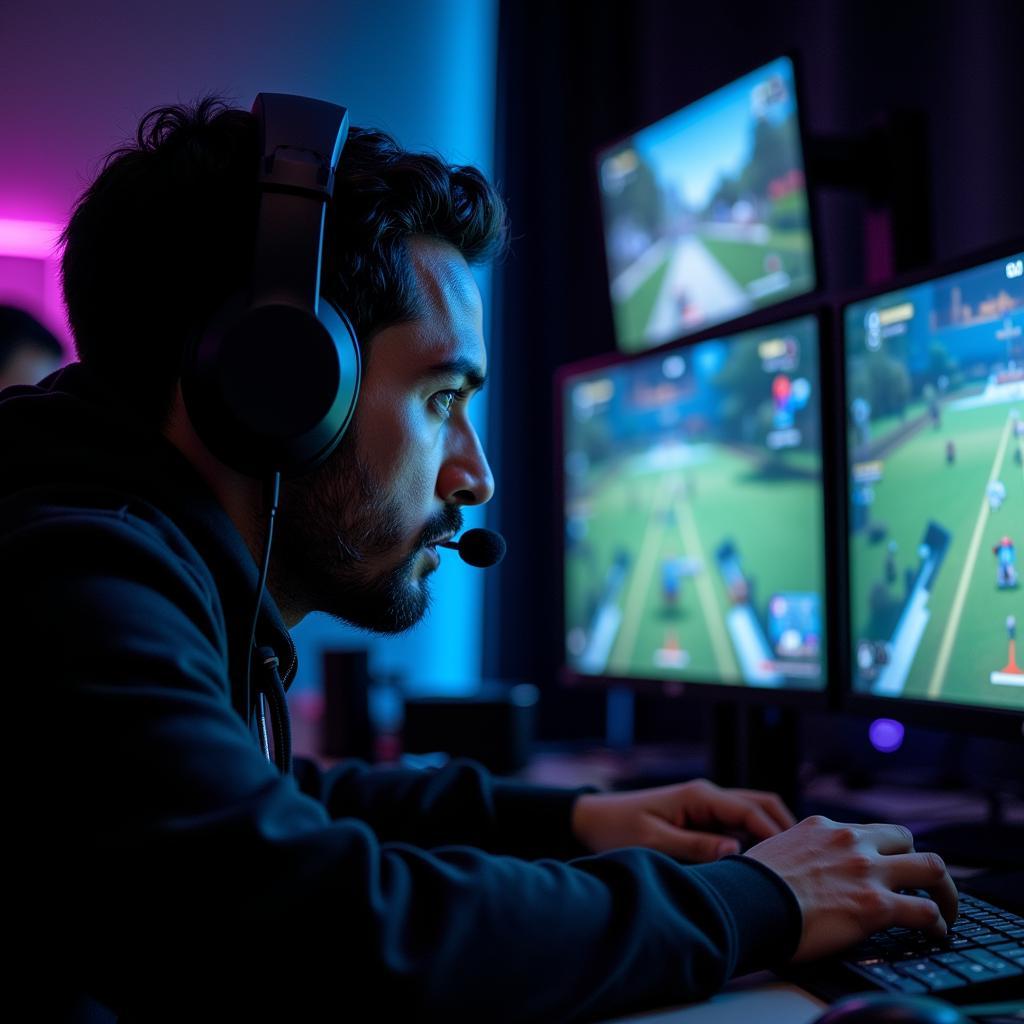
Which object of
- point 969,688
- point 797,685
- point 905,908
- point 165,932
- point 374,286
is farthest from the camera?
point 797,685

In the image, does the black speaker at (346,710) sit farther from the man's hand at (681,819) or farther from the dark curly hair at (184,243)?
the dark curly hair at (184,243)

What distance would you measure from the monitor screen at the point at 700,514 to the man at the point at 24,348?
2.62 ft

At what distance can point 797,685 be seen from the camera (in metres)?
1.22

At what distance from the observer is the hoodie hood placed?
679 millimetres

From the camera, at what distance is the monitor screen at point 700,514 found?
1233mm

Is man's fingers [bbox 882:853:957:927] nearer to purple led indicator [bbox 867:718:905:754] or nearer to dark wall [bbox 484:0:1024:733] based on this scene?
purple led indicator [bbox 867:718:905:754]

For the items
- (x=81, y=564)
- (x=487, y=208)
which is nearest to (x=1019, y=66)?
(x=487, y=208)

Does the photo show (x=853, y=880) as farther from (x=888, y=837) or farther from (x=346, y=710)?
(x=346, y=710)

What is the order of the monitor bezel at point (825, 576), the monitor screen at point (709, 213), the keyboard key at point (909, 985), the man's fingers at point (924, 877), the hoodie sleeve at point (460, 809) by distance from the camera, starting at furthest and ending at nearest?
1. the monitor screen at point (709, 213)
2. the monitor bezel at point (825, 576)
3. the hoodie sleeve at point (460, 809)
4. the man's fingers at point (924, 877)
5. the keyboard key at point (909, 985)

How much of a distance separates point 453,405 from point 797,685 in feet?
1.83

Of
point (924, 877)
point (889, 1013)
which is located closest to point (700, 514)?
point (924, 877)

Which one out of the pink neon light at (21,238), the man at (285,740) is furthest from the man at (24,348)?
the man at (285,740)

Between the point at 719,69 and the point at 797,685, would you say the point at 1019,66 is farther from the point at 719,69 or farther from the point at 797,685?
the point at 797,685

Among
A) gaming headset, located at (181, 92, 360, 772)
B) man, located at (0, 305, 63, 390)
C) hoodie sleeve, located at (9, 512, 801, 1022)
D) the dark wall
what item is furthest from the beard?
the dark wall
